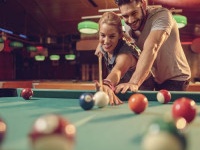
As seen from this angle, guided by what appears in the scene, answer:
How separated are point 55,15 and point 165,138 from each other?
944cm

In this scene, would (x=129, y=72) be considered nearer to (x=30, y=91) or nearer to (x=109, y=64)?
(x=109, y=64)

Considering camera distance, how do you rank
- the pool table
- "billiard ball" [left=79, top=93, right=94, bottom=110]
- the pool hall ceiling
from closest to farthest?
the pool table, "billiard ball" [left=79, top=93, right=94, bottom=110], the pool hall ceiling

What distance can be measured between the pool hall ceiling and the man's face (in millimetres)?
4049

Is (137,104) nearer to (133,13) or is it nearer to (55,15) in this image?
(133,13)

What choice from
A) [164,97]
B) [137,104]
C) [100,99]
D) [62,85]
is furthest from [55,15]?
[137,104]

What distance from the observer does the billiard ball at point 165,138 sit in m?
0.67

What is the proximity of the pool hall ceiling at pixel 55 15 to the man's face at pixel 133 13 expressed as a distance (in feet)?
13.3

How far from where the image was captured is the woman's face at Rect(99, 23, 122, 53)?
256 cm

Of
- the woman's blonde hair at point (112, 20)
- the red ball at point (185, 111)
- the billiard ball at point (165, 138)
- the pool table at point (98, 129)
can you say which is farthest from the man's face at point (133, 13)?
the billiard ball at point (165, 138)

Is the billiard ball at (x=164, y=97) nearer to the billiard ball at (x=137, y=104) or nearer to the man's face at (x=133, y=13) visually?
the billiard ball at (x=137, y=104)

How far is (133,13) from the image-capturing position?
8.45 ft

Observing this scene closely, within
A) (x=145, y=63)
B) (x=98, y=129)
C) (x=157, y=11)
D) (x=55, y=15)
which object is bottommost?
(x=98, y=129)

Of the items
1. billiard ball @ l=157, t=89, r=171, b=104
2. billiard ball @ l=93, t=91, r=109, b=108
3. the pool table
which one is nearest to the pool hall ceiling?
billiard ball @ l=157, t=89, r=171, b=104

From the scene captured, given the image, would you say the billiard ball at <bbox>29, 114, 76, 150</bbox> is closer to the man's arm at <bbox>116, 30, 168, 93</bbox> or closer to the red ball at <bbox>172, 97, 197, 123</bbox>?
the red ball at <bbox>172, 97, 197, 123</bbox>
